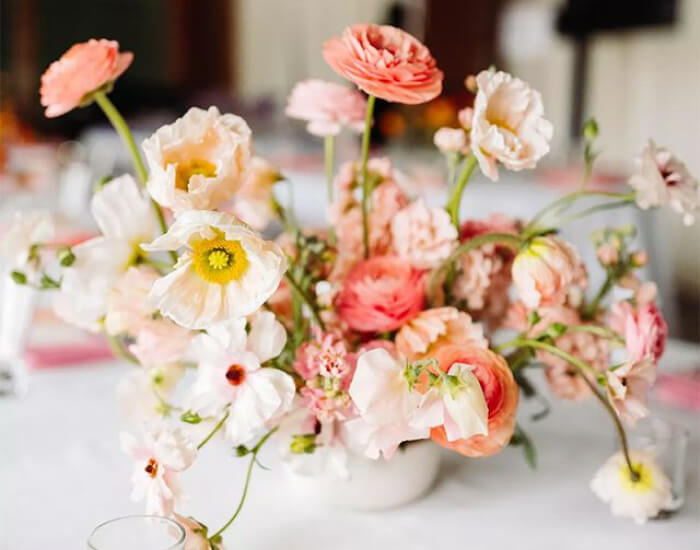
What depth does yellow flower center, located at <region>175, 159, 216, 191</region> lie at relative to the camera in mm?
693

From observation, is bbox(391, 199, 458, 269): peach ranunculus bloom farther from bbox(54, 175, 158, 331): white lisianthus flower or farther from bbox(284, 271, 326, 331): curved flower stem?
bbox(54, 175, 158, 331): white lisianthus flower

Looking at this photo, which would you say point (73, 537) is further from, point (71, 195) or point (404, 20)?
point (404, 20)

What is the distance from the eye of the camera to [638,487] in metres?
0.81

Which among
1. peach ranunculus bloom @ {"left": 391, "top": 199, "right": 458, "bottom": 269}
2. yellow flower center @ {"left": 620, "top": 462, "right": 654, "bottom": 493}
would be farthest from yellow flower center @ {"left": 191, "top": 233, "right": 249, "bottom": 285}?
yellow flower center @ {"left": 620, "top": 462, "right": 654, "bottom": 493}

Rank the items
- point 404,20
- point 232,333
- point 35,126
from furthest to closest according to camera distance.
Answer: point 35,126
point 404,20
point 232,333

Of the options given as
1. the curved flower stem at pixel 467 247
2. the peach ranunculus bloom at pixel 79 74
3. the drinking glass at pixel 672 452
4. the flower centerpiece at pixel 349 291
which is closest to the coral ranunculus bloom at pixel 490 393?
the flower centerpiece at pixel 349 291

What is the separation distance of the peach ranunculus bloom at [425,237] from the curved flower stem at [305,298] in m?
0.09

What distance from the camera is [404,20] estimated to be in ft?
21.4

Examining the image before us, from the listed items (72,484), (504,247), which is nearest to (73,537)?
(72,484)

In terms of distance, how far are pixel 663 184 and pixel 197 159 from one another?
0.40m

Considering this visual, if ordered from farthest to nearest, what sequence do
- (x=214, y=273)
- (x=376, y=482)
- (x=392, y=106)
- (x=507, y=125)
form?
(x=392, y=106)
(x=376, y=482)
(x=507, y=125)
(x=214, y=273)

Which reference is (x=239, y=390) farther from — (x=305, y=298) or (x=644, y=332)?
(x=644, y=332)

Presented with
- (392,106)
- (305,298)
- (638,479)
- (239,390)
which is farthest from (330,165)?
(392,106)

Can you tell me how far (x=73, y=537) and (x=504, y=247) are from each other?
0.49 metres
